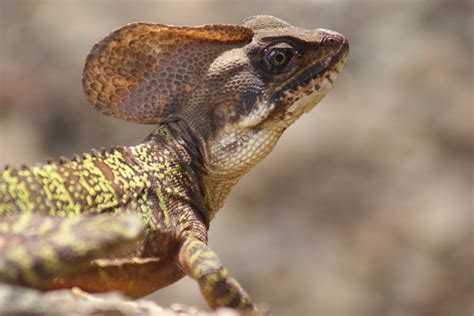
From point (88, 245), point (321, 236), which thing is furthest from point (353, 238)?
point (88, 245)

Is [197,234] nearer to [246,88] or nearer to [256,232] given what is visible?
[246,88]

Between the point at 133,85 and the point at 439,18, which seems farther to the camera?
the point at 439,18

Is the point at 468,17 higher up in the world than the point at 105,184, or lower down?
higher up

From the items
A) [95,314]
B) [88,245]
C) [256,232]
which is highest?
[88,245]

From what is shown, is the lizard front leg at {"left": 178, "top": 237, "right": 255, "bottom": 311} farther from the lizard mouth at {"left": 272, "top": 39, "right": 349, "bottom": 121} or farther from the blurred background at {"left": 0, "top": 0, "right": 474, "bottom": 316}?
the blurred background at {"left": 0, "top": 0, "right": 474, "bottom": 316}

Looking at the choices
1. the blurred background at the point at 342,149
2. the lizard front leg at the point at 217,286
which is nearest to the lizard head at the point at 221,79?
the lizard front leg at the point at 217,286

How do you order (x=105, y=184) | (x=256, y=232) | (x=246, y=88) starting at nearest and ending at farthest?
(x=105, y=184) < (x=246, y=88) < (x=256, y=232)

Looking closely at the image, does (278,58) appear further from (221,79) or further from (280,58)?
(221,79)

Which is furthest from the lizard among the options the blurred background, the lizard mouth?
the blurred background

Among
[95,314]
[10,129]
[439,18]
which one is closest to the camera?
[95,314]
